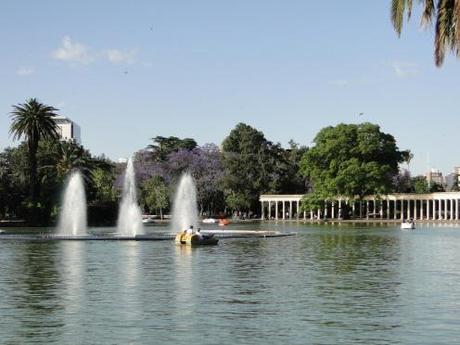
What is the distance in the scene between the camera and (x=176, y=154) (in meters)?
151

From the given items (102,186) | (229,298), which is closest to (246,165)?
(102,186)

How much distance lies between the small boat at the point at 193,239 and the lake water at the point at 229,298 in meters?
7.44

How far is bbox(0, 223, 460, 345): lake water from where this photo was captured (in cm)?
2130

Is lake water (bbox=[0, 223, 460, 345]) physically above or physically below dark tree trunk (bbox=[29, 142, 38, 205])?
below

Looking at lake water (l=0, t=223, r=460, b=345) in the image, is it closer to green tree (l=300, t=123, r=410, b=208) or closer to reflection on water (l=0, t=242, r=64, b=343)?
reflection on water (l=0, t=242, r=64, b=343)

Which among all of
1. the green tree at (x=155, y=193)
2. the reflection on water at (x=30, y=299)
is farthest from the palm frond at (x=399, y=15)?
the green tree at (x=155, y=193)

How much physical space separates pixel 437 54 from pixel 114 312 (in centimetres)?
1272

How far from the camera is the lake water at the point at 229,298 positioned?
21.3 m

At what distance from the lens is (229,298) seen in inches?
1106

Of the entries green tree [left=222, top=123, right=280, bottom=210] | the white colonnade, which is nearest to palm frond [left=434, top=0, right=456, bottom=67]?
the white colonnade

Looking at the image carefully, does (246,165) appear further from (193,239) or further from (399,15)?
(399,15)

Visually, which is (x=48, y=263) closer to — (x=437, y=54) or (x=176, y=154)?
(x=437, y=54)

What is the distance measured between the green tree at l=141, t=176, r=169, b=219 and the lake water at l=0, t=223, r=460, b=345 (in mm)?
91290

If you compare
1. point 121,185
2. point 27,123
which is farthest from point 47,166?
point 121,185
